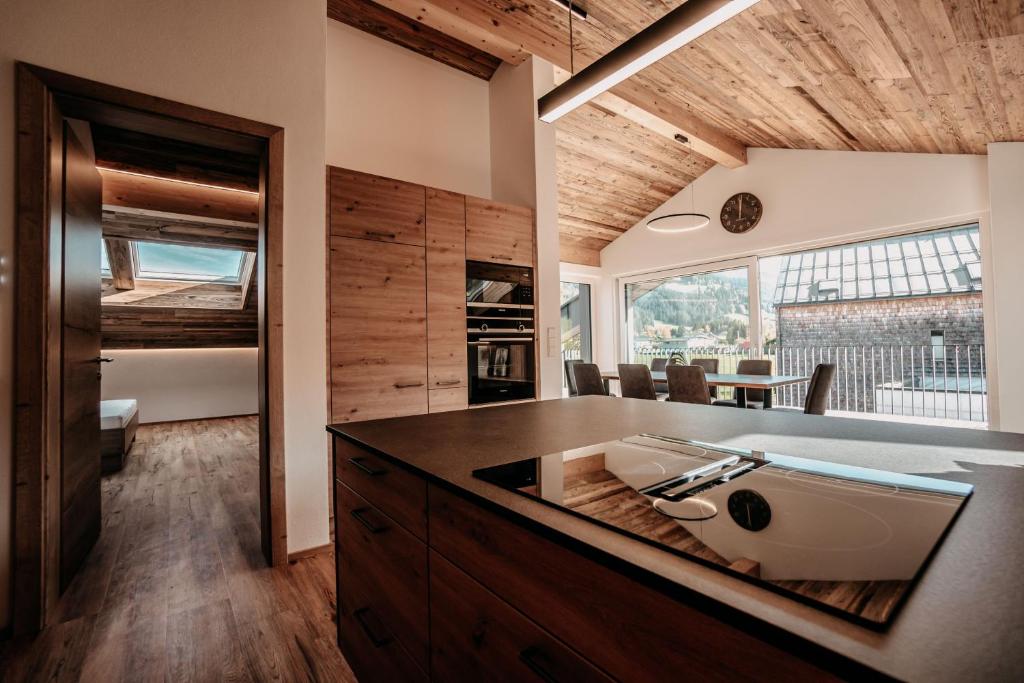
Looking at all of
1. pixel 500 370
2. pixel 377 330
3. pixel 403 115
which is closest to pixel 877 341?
pixel 500 370

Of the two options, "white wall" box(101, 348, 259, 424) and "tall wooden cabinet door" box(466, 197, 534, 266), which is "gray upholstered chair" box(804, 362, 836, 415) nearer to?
"tall wooden cabinet door" box(466, 197, 534, 266)

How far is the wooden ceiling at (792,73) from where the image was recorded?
2.46 m

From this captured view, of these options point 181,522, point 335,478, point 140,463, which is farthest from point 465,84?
point 140,463

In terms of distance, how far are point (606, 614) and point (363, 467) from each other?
80 cm

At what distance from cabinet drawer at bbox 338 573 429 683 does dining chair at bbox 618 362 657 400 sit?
9.14 feet

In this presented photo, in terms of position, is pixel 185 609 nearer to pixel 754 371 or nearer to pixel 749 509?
pixel 749 509

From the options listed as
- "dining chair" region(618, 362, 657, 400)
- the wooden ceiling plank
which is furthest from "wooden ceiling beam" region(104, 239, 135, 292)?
"dining chair" region(618, 362, 657, 400)

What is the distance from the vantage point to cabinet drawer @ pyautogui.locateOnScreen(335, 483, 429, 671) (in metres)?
1.01

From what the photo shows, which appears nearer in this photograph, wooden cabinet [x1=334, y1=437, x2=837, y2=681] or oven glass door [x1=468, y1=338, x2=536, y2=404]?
wooden cabinet [x1=334, y1=437, x2=837, y2=681]

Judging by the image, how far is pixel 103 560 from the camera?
93.7 inches

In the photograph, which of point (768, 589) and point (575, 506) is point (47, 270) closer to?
point (575, 506)

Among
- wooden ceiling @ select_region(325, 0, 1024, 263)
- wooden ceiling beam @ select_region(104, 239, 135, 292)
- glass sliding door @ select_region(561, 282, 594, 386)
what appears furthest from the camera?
glass sliding door @ select_region(561, 282, 594, 386)

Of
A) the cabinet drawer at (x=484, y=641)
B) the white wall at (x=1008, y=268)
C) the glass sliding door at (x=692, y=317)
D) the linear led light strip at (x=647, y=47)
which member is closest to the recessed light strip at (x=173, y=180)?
the linear led light strip at (x=647, y=47)

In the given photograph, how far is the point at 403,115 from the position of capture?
11.9 ft
